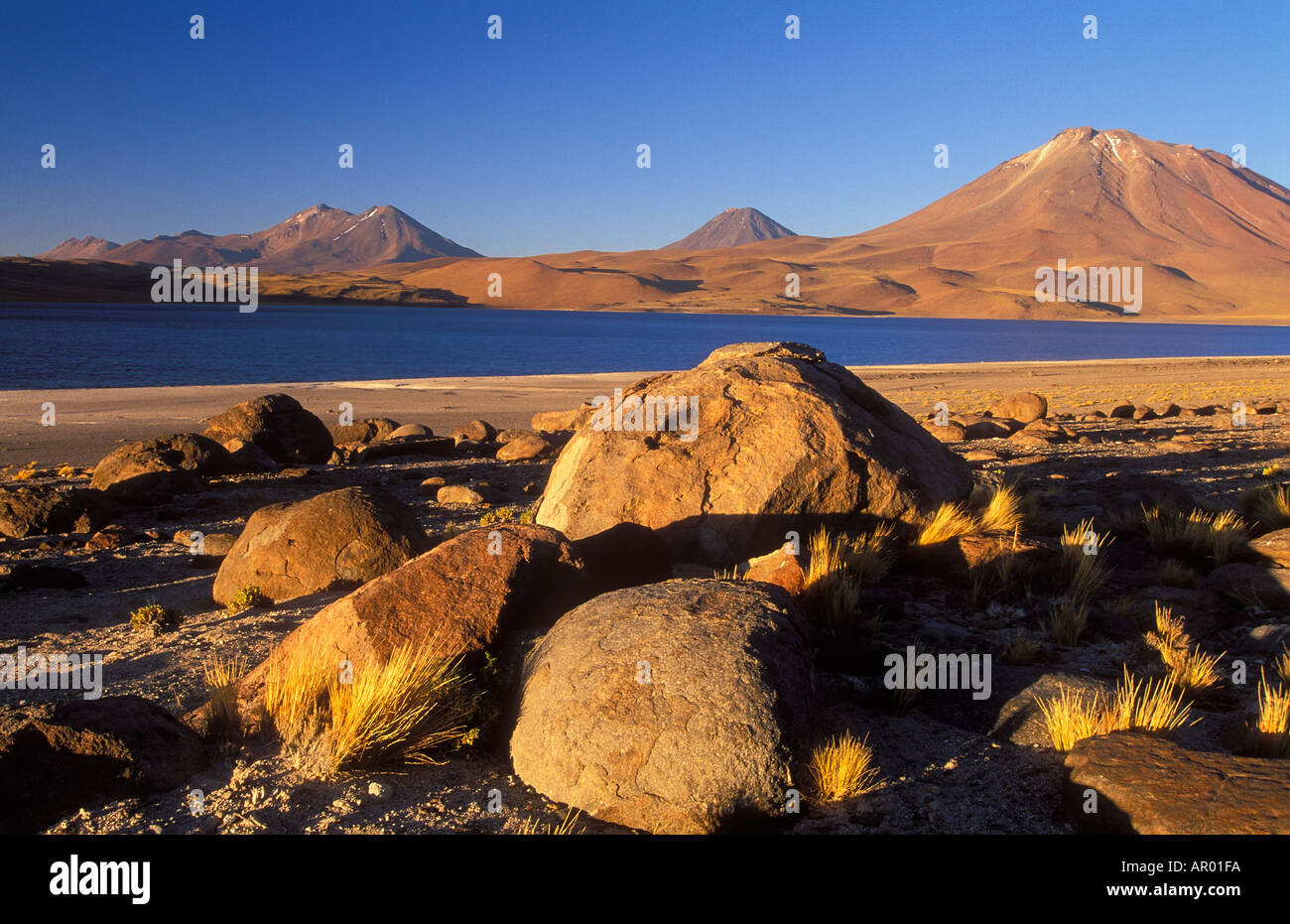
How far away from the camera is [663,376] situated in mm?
9250

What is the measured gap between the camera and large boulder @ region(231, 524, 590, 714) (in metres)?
5.15

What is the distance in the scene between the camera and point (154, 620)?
7270 millimetres

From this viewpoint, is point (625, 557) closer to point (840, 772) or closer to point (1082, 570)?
point (840, 772)

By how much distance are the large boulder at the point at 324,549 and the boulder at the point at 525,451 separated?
9487 millimetres

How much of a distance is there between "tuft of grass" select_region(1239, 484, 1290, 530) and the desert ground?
0.06m

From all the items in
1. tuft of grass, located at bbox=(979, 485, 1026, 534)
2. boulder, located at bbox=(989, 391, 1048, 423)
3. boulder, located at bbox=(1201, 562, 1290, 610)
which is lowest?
boulder, located at bbox=(1201, 562, 1290, 610)

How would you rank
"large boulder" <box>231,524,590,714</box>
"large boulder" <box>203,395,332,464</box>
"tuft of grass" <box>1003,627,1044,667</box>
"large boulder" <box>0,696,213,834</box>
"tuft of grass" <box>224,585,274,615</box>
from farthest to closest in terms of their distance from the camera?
"large boulder" <box>203,395,332,464</box>
"tuft of grass" <box>224,585,274,615</box>
"tuft of grass" <box>1003,627,1044,667</box>
"large boulder" <box>231,524,590,714</box>
"large boulder" <box>0,696,213,834</box>

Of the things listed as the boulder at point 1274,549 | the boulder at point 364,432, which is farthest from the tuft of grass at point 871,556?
the boulder at point 364,432

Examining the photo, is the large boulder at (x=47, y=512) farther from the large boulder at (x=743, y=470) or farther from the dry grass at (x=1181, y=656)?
the dry grass at (x=1181, y=656)

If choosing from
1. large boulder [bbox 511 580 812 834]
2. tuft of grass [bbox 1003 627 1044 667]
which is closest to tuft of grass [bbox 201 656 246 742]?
large boulder [bbox 511 580 812 834]

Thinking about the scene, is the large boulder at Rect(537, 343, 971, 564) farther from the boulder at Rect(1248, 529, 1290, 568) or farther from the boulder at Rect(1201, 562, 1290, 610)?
the boulder at Rect(1248, 529, 1290, 568)

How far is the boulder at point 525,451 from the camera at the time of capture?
1769cm

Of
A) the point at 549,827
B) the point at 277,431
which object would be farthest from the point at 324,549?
the point at 277,431

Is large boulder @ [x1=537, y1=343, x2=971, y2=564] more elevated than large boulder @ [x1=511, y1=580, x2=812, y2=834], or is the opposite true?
large boulder @ [x1=537, y1=343, x2=971, y2=564]
